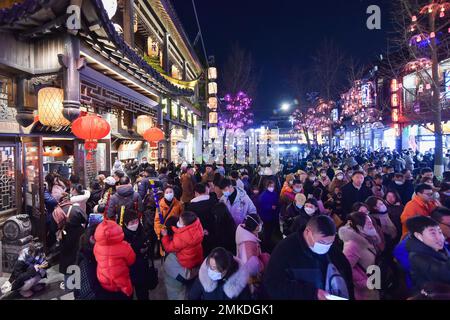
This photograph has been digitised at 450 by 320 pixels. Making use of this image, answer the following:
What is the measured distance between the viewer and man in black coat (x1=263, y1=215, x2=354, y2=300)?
2.72 meters

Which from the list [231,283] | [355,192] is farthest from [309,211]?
[231,283]

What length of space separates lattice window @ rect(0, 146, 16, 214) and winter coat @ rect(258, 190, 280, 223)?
19.6 feet

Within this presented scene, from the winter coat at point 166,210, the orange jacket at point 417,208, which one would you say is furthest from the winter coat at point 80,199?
the orange jacket at point 417,208

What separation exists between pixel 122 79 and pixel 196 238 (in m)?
8.12

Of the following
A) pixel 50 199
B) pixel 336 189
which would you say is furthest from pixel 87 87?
pixel 336 189

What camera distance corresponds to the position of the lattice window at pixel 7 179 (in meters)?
6.27

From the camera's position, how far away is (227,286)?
296 cm

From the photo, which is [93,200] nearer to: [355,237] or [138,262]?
[138,262]

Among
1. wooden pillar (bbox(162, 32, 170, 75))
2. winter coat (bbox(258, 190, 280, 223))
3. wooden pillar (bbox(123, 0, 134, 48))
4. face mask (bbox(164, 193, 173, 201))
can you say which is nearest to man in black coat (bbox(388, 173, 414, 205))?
winter coat (bbox(258, 190, 280, 223))

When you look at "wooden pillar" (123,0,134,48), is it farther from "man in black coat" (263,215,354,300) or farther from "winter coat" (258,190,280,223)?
"man in black coat" (263,215,354,300)

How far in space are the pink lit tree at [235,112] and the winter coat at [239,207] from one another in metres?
27.3

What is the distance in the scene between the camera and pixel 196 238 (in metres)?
3.83

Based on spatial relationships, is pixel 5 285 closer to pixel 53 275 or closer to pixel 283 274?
pixel 53 275
